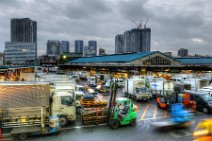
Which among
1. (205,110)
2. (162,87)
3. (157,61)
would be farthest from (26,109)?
(157,61)

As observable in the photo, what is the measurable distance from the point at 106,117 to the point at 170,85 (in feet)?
56.0

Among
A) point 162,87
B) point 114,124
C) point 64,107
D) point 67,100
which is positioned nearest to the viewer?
point 114,124

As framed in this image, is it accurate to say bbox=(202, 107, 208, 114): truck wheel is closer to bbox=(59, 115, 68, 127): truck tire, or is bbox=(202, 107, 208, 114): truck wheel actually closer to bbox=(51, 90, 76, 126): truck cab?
bbox=(51, 90, 76, 126): truck cab

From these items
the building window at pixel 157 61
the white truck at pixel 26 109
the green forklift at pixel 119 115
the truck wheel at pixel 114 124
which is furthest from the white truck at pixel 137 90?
the building window at pixel 157 61

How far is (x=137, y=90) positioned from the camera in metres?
28.8

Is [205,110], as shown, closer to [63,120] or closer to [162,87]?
[162,87]

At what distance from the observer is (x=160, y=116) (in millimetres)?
19594

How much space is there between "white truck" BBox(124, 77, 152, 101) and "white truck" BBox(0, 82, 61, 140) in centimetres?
1559

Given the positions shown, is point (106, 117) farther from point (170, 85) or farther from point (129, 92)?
point (170, 85)

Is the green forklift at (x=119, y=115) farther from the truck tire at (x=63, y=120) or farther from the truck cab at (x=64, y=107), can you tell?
the truck tire at (x=63, y=120)

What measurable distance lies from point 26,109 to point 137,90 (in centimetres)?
1742

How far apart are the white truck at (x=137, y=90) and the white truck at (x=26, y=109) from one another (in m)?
15.6

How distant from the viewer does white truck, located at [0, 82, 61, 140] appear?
1412 cm

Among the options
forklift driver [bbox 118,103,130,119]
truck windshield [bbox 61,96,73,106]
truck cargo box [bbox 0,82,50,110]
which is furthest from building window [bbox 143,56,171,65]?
truck cargo box [bbox 0,82,50,110]
